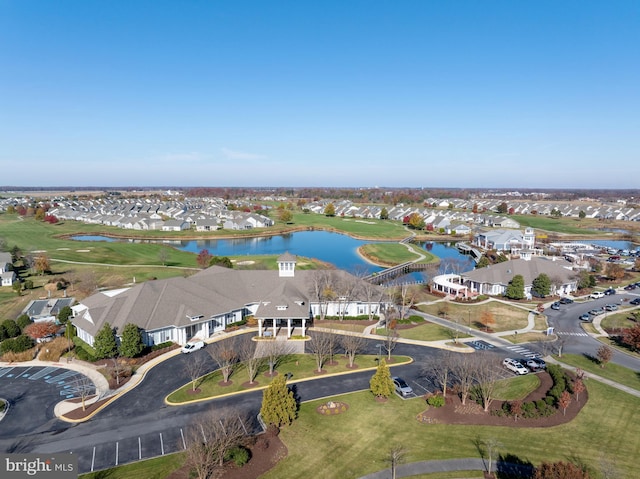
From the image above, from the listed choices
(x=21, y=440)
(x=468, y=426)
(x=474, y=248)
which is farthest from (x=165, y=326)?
(x=474, y=248)

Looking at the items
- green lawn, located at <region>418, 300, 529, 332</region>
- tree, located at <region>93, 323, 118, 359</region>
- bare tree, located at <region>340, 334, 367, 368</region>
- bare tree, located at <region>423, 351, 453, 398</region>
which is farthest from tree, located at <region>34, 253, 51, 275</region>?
bare tree, located at <region>423, 351, 453, 398</region>

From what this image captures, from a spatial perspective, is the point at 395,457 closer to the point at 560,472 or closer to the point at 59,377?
the point at 560,472

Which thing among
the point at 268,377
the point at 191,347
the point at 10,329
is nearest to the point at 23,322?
the point at 10,329

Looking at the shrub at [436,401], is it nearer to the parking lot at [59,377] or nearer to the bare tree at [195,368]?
the bare tree at [195,368]

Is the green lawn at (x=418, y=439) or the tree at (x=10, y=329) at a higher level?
the tree at (x=10, y=329)

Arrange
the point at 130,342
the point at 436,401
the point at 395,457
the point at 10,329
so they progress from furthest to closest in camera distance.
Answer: the point at 10,329 < the point at 130,342 < the point at 436,401 < the point at 395,457

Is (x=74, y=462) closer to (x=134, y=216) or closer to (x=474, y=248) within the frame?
(x=474, y=248)

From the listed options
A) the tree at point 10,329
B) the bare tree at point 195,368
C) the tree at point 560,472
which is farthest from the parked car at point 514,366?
the tree at point 10,329
